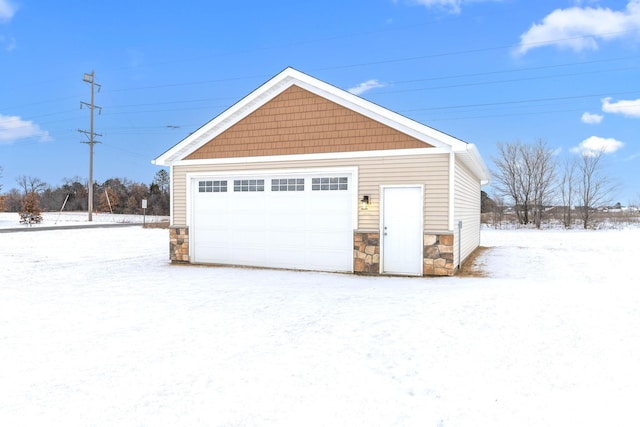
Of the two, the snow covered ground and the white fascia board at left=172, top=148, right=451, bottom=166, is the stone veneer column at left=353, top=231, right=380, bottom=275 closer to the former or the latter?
the white fascia board at left=172, top=148, right=451, bottom=166

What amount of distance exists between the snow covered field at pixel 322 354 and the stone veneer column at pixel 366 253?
4.55ft

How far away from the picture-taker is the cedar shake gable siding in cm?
888

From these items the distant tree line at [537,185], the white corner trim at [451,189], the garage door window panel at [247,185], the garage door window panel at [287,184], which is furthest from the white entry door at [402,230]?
the distant tree line at [537,185]

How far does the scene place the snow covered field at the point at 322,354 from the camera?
109 inches

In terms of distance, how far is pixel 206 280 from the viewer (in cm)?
820

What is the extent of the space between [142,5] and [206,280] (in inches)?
941

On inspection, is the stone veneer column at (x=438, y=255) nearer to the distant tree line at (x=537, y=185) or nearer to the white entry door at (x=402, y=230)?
the white entry door at (x=402, y=230)

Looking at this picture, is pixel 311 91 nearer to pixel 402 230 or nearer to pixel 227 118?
pixel 227 118

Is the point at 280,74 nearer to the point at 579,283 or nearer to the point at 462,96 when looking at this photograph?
the point at 579,283

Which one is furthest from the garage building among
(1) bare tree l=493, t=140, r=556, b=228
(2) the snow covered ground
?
(2) the snow covered ground

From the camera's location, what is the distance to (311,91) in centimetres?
940

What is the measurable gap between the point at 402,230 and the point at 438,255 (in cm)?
97

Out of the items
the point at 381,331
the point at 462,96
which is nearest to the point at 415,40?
the point at 462,96

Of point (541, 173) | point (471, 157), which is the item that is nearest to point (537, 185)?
point (541, 173)
